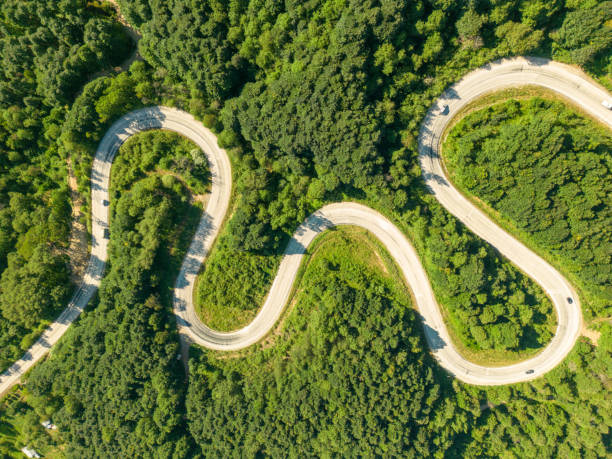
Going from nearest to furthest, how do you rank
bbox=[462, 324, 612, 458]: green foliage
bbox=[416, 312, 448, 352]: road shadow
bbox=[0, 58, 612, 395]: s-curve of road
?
bbox=[462, 324, 612, 458]: green foliage, bbox=[0, 58, 612, 395]: s-curve of road, bbox=[416, 312, 448, 352]: road shadow

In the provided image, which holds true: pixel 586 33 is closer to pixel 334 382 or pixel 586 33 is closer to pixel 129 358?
pixel 334 382

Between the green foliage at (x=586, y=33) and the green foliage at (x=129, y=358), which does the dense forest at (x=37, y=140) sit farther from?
the green foliage at (x=586, y=33)

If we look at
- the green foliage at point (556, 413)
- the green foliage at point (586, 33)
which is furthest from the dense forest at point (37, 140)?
the green foliage at point (556, 413)

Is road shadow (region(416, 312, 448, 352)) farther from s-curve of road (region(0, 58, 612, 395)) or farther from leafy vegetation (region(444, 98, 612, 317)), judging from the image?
leafy vegetation (region(444, 98, 612, 317))

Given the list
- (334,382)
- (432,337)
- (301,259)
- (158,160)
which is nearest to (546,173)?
(432,337)

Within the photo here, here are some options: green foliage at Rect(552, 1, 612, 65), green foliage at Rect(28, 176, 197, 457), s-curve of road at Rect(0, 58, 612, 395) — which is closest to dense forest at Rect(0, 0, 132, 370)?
s-curve of road at Rect(0, 58, 612, 395)
